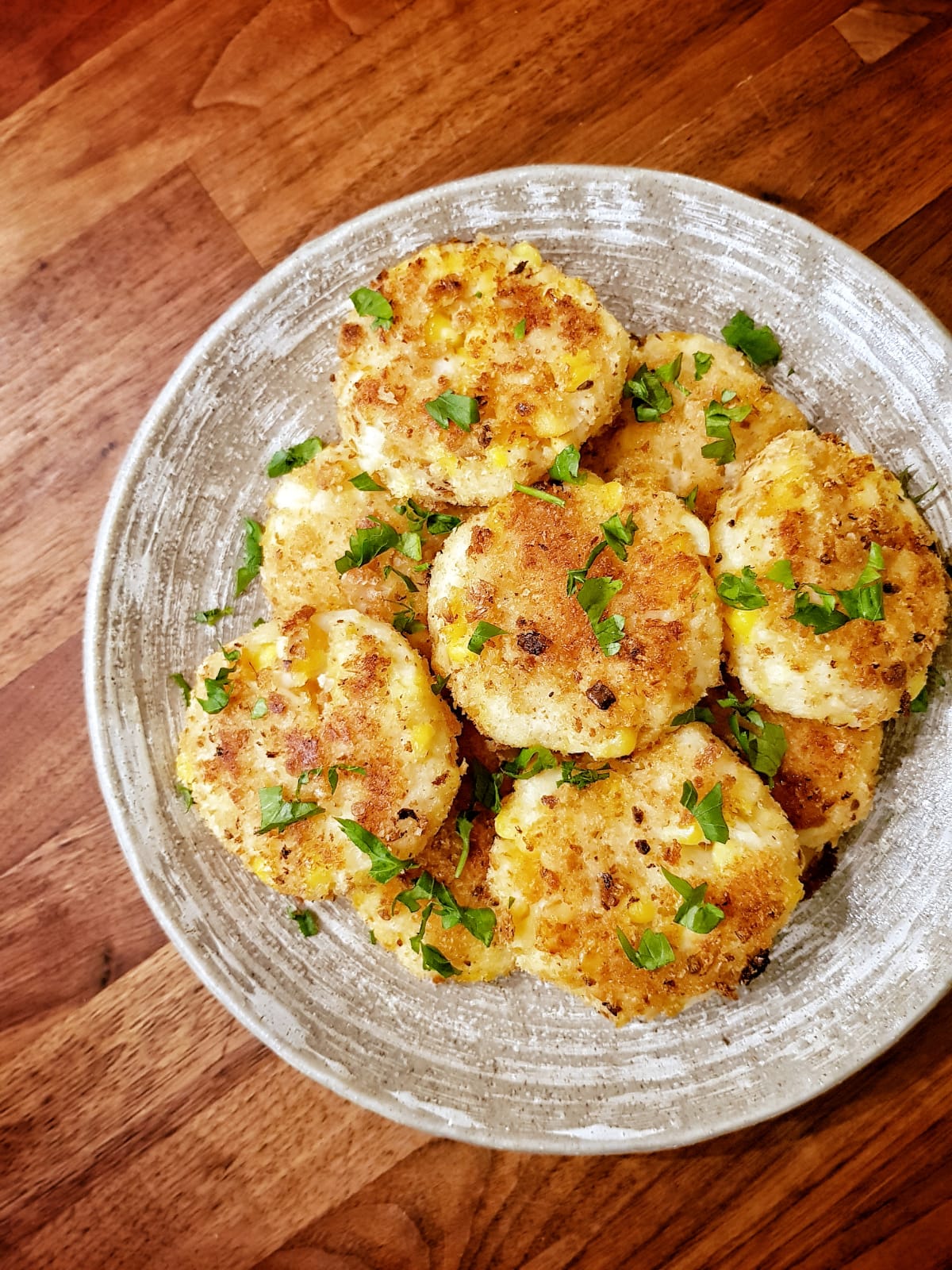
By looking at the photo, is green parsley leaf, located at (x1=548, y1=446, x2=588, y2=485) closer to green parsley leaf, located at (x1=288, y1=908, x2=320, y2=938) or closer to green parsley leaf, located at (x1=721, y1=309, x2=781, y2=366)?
green parsley leaf, located at (x1=721, y1=309, x2=781, y2=366)

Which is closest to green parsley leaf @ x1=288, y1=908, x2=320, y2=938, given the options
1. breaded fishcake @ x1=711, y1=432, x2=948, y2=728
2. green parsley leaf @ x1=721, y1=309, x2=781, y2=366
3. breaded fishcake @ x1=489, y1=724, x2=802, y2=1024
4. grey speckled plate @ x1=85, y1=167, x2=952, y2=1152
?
grey speckled plate @ x1=85, y1=167, x2=952, y2=1152

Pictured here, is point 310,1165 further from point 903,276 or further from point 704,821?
point 903,276

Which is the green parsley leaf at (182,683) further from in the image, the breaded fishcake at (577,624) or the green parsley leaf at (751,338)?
the green parsley leaf at (751,338)

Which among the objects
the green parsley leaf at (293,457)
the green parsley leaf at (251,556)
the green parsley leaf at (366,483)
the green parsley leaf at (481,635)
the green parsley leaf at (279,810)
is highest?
the green parsley leaf at (293,457)

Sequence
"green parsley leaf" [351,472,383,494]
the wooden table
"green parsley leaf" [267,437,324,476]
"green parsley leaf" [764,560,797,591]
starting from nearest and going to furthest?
1. "green parsley leaf" [764,560,797,591]
2. "green parsley leaf" [351,472,383,494]
3. "green parsley leaf" [267,437,324,476]
4. the wooden table

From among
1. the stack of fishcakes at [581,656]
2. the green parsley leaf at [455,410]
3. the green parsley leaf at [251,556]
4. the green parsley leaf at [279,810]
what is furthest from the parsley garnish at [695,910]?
the green parsley leaf at [251,556]

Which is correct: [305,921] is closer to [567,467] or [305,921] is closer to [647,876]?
[647,876]

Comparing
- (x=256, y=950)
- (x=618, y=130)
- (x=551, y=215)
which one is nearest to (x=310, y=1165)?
(x=256, y=950)
